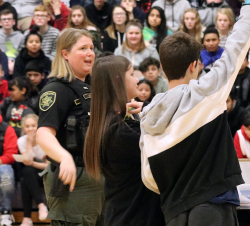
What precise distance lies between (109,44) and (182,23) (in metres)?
1.20

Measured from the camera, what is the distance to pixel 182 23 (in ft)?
23.2

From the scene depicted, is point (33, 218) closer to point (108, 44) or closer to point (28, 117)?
point (28, 117)

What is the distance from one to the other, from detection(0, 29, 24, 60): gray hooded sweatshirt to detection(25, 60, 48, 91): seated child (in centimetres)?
104

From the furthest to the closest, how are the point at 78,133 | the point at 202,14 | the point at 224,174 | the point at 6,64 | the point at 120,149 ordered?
1. the point at 202,14
2. the point at 6,64
3. the point at 78,133
4. the point at 120,149
5. the point at 224,174

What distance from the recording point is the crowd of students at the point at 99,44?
528cm

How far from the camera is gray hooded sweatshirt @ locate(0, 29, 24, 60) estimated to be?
7516 mm

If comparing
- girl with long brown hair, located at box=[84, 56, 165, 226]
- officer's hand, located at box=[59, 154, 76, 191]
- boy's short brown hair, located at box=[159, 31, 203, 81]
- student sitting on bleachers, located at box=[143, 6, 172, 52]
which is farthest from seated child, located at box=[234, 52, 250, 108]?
officer's hand, located at box=[59, 154, 76, 191]

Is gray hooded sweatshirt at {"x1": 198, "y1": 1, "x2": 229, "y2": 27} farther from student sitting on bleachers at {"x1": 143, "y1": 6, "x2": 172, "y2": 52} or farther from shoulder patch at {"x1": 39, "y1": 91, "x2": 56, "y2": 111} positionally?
shoulder patch at {"x1": 39, "y1": 91, "x2": 56, "y2": 111}

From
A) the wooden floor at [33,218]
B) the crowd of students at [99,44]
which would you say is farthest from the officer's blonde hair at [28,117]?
the wooden floor at [33,218]

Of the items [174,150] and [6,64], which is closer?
[174,150]

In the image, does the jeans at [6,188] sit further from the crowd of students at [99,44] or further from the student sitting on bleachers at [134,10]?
the student sitting on bleachers at [134,10]

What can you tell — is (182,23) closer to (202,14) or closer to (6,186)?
(202,14)

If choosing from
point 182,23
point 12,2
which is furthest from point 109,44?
point 12,2

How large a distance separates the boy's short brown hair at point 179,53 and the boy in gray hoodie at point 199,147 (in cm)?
10
